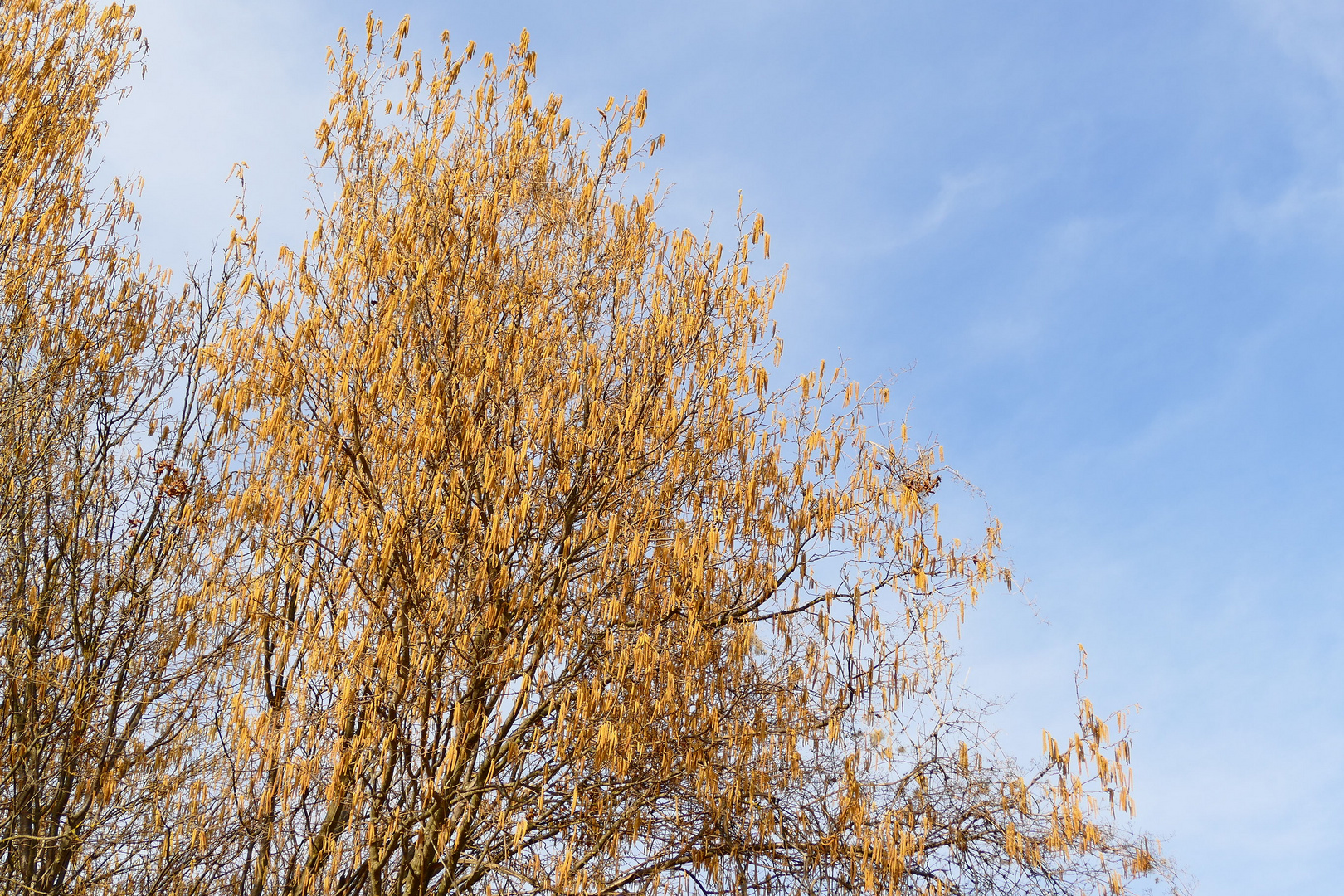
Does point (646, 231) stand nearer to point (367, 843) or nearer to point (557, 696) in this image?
point (557, 696)

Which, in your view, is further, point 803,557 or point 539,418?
point 803,557

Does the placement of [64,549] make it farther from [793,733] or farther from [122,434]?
[793,733]

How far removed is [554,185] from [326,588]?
3018 mm

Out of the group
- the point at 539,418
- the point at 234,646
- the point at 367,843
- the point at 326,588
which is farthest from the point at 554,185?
the point at 367,843

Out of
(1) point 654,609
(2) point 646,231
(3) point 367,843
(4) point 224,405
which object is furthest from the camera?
(2) point 646,231

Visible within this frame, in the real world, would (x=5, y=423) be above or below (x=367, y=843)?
above

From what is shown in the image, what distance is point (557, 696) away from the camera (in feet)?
17.7

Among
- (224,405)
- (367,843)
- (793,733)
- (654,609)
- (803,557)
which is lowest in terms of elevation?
(367,843)

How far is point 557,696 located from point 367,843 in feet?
3.71

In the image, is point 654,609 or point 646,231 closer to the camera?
point 654,609

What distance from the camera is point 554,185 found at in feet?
22.9

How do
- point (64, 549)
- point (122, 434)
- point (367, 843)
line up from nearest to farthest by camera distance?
point (367, 843), point (64, 549), point (122, 434)

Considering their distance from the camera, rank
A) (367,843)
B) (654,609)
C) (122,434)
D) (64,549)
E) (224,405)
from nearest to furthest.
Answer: (367,843), (654,609), (224,405), (64,549), (122,434)

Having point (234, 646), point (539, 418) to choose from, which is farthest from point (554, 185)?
point (234, 646)
